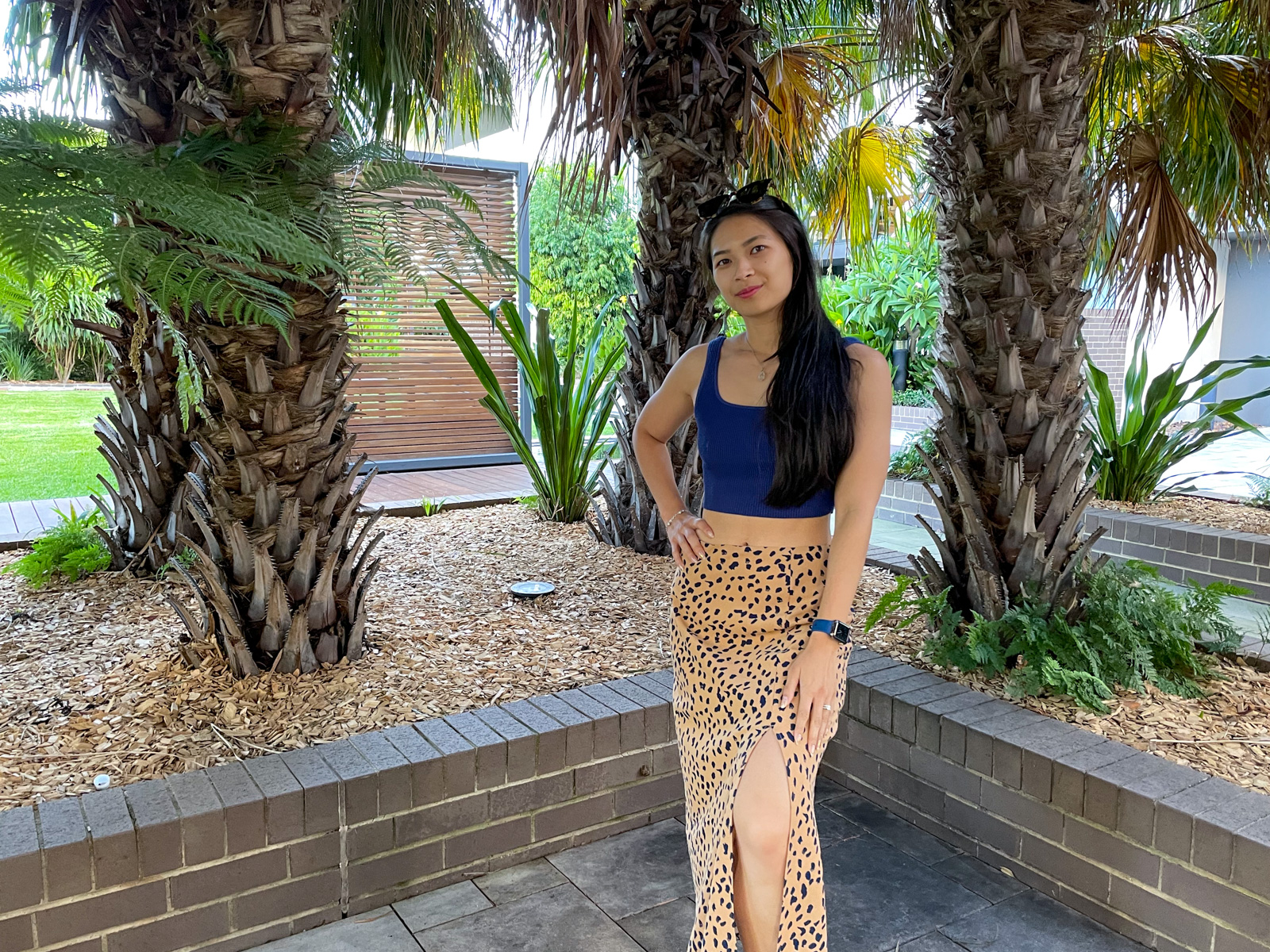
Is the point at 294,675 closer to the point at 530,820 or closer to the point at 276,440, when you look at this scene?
the point at 276,440

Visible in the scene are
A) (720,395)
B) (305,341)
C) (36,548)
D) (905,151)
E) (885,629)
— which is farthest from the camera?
(905,151)

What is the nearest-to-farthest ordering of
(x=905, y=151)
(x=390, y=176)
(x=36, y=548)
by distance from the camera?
1. (x=390, y=176)
2. (x=36, y=548)
3. (x=905, y=151)

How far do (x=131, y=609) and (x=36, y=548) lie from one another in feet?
2.70

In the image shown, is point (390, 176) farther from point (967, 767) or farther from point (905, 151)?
point (905, 151)

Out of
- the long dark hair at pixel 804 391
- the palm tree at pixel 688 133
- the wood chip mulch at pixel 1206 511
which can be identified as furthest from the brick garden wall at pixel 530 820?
the wood chip mulch at pixel 1206 511

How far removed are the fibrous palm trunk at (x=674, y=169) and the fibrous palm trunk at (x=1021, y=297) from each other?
4.32 feet

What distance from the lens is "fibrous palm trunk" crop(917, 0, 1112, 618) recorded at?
2.95 m

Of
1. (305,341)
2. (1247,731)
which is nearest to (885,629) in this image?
(1247,731)

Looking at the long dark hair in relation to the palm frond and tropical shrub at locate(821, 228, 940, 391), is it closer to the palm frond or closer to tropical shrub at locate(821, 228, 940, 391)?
the palm frond

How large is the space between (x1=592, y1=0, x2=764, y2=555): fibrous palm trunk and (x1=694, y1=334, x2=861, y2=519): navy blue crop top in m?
2.04

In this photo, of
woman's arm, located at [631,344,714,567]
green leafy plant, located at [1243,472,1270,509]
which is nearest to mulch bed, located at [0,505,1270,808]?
woman's arm, located at [631,344,714,567]

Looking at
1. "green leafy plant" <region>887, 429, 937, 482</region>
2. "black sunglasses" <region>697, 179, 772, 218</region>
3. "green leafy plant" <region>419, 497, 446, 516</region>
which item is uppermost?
"black sunglasses" <region>697, 179, 772, 218</region>

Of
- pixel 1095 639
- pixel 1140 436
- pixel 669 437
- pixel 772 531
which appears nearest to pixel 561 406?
pixel 669 437

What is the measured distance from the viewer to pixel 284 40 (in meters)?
2.52
